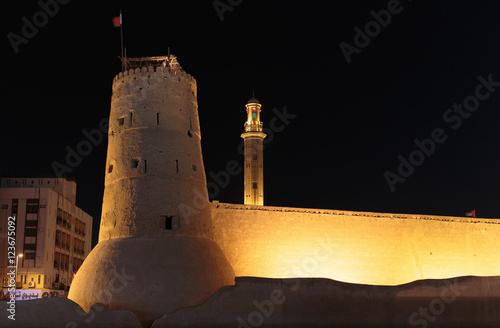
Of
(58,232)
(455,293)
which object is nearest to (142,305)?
(455,293)

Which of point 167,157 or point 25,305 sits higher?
point 167,157

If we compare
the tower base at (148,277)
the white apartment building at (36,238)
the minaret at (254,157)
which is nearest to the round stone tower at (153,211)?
the tower base at (148,277)

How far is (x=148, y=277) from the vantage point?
19109 millimetres

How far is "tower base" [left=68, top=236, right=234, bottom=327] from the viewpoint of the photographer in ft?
61.8

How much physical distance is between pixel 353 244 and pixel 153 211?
9.76 meters

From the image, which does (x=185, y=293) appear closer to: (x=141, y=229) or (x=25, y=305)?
(x=141, y=229)

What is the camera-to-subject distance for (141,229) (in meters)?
20.0

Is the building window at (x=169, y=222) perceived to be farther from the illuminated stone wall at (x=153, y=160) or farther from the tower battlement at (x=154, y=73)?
the tower battlement at (x=154, y=73)

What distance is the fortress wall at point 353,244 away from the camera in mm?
23828

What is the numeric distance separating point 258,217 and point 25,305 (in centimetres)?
959

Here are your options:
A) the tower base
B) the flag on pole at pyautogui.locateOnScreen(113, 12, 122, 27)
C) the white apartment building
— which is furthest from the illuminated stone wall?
the white apartment building

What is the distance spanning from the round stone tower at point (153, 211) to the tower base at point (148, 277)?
0.03 metres

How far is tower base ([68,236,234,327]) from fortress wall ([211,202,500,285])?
139 inches

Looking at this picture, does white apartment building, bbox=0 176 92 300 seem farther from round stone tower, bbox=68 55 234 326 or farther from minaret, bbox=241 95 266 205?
round stone tower, bbox=68 55 234 326
